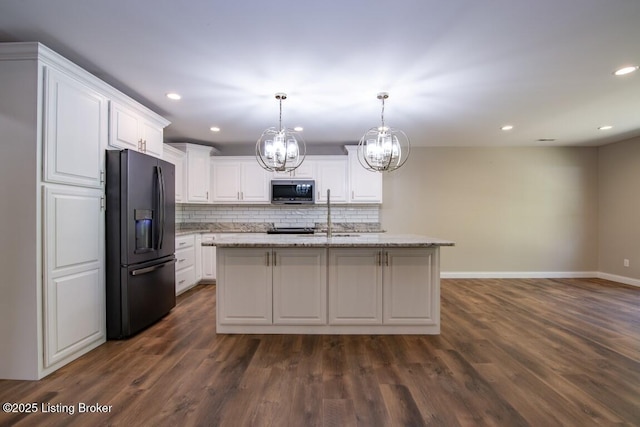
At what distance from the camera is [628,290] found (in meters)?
4.57

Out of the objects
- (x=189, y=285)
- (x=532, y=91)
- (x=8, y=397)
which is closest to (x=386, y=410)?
(x=8, y=397)

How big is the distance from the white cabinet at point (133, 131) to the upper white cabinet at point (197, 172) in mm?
1285

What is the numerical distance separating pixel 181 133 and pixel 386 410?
15.0 feet

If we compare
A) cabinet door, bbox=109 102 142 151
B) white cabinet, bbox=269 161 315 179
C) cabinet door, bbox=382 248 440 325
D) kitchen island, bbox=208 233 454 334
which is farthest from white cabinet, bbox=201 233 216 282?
cabinet door, bbox=382 248 440 325

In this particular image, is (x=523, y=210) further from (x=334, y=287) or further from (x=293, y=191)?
(x=334, y=287)

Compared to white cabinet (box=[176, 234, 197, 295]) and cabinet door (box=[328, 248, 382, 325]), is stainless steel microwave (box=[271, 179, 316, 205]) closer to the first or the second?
white cabinet (box=[176, 234, 197, 295])

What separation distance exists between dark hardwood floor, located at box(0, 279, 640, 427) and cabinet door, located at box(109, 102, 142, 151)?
189 cm

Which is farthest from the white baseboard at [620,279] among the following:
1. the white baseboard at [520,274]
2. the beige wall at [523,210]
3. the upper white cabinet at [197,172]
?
the upper white cabinet at [197,172]

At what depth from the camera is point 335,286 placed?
292cm

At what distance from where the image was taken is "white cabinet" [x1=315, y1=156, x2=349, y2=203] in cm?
519

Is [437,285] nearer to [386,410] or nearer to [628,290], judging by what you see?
[386,410]

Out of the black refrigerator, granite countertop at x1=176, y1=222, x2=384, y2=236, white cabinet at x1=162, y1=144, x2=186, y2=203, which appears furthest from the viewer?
granite countertop at x1=176, y1=222, x2=384, y2=236

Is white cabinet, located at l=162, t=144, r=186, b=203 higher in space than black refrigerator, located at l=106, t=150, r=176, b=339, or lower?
higher

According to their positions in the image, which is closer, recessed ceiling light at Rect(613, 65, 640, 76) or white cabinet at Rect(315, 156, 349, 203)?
recessed ceiling light at Rect(613, 65, 640, 76)
